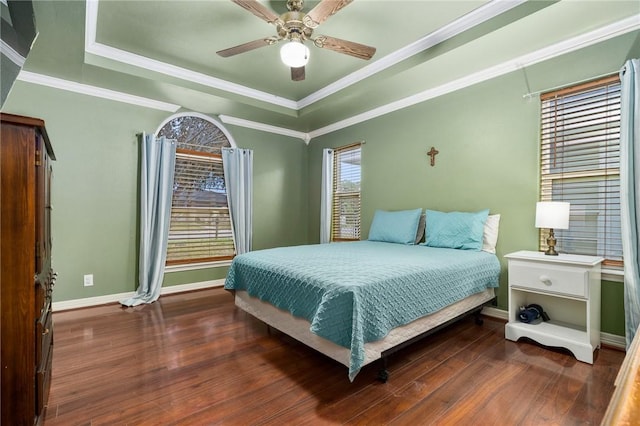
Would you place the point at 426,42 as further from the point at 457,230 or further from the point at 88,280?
the point at 88,280

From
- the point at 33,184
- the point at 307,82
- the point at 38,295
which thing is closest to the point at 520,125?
the point at 307,82

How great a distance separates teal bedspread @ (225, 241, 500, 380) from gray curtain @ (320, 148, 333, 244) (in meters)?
1.93

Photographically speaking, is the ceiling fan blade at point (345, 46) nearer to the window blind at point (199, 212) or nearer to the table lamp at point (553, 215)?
the table lamp at point (553, 215)

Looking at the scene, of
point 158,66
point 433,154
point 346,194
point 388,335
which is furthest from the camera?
point 346,194

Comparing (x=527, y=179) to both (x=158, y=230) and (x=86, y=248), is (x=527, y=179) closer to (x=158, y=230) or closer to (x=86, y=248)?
(x=158, y=230)

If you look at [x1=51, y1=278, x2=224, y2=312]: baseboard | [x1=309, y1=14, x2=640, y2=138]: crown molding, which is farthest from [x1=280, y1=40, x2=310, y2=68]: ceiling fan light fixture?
[x1=51, y1=278, x2=224, y2=312]: baseboard

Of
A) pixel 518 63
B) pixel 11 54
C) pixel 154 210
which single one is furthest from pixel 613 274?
pixel 11 54

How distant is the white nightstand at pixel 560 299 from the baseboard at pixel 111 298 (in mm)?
3601

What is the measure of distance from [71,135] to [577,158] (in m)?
4.97

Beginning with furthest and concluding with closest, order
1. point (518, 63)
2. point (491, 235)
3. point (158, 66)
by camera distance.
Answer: point (158, 66) < point (491, 235) < point (518, 63)

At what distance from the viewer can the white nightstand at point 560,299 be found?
6.76 feet

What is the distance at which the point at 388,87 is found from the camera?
3379mm

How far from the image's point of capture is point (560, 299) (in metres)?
2.48

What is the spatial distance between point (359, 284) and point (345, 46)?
1853 millimetres
